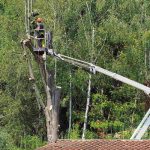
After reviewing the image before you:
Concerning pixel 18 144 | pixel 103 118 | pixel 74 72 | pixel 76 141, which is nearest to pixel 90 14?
pixel 74 72

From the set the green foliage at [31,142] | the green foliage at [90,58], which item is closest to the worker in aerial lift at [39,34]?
the green foliage at [90,58]

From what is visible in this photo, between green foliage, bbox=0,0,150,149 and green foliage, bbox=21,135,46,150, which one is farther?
green foliage, bbox=0,0,150,149

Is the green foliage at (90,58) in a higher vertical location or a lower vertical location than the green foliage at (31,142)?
higher

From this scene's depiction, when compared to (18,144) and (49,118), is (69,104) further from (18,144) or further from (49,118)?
(49,118)

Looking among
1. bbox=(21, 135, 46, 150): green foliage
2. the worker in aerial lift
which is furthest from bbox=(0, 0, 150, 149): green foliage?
the worker in aerial lift

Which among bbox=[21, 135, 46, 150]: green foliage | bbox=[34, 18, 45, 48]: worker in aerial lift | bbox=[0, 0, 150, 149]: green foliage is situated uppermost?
bbox=[34, 18, 45, 48]: worker in aerial lift

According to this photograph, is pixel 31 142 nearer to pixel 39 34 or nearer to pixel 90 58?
pixel 90 58

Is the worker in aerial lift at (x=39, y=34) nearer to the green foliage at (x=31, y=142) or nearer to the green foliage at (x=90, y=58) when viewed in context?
the green foliage at (x=90, y=58)

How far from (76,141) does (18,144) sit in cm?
1244

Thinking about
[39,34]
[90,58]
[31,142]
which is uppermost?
[39,34]

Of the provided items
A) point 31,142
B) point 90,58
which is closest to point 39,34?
point 31,142

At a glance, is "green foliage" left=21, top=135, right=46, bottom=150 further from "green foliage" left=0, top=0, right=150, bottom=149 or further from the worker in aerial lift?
the worker in aerial lift

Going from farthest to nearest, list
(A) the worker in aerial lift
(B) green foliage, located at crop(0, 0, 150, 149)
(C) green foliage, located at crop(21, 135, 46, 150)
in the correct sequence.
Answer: (B) green foliage, located at crop(0, 0, 150, 149) → (C) green foliage, located at crop(21, 135, 46, 150) → (A) the worker in aerial lift

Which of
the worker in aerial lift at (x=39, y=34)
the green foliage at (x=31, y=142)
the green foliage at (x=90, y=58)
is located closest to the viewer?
the worker in aerial lift at (x=39, y=34)
